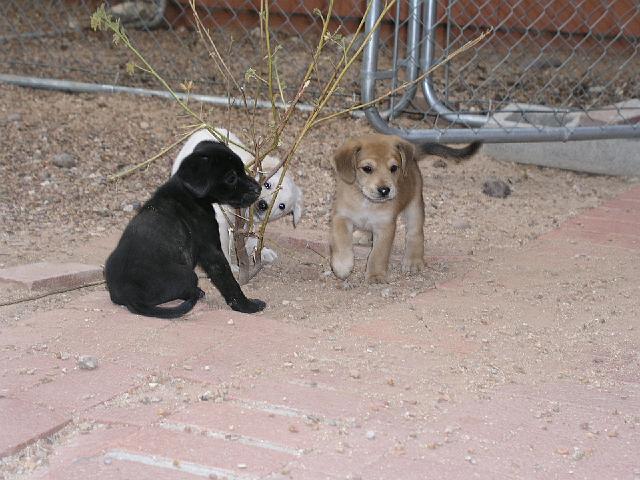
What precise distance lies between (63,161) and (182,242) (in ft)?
7.73

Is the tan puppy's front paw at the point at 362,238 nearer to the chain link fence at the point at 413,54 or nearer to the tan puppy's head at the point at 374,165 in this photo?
the tan puppy's head at the point at 374,165

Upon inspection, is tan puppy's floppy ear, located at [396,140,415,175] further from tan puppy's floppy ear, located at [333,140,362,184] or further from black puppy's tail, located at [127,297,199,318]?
black puppy's tail, located at [127,297,199,318]

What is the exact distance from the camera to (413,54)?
689cm

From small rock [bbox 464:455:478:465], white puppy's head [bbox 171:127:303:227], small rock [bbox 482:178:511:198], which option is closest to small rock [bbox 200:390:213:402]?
small rock [bbox 464:455:478:465]

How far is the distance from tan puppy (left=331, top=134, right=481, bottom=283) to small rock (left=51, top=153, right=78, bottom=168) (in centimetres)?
197

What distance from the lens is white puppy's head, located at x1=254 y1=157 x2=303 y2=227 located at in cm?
517

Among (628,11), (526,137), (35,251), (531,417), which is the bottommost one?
(35,251)

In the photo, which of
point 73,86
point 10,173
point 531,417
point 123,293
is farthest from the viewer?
point 73,86

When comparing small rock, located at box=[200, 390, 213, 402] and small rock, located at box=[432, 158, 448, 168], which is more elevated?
small rock, located at box=[432, 158, 448, 168]

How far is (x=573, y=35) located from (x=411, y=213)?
4.81m

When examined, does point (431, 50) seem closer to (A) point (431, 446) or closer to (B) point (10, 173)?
(B) point (10, 173)

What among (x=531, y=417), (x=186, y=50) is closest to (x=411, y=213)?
(x=531, y=417)

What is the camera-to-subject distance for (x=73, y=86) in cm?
781

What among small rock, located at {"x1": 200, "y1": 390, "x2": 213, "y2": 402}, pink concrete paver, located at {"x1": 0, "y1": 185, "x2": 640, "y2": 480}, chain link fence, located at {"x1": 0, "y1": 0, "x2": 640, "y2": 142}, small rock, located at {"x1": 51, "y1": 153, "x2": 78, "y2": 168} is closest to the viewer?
pink concrete paver, located at {"x1": 0, "y1": 185, "x2": 640, "y2": 480}
